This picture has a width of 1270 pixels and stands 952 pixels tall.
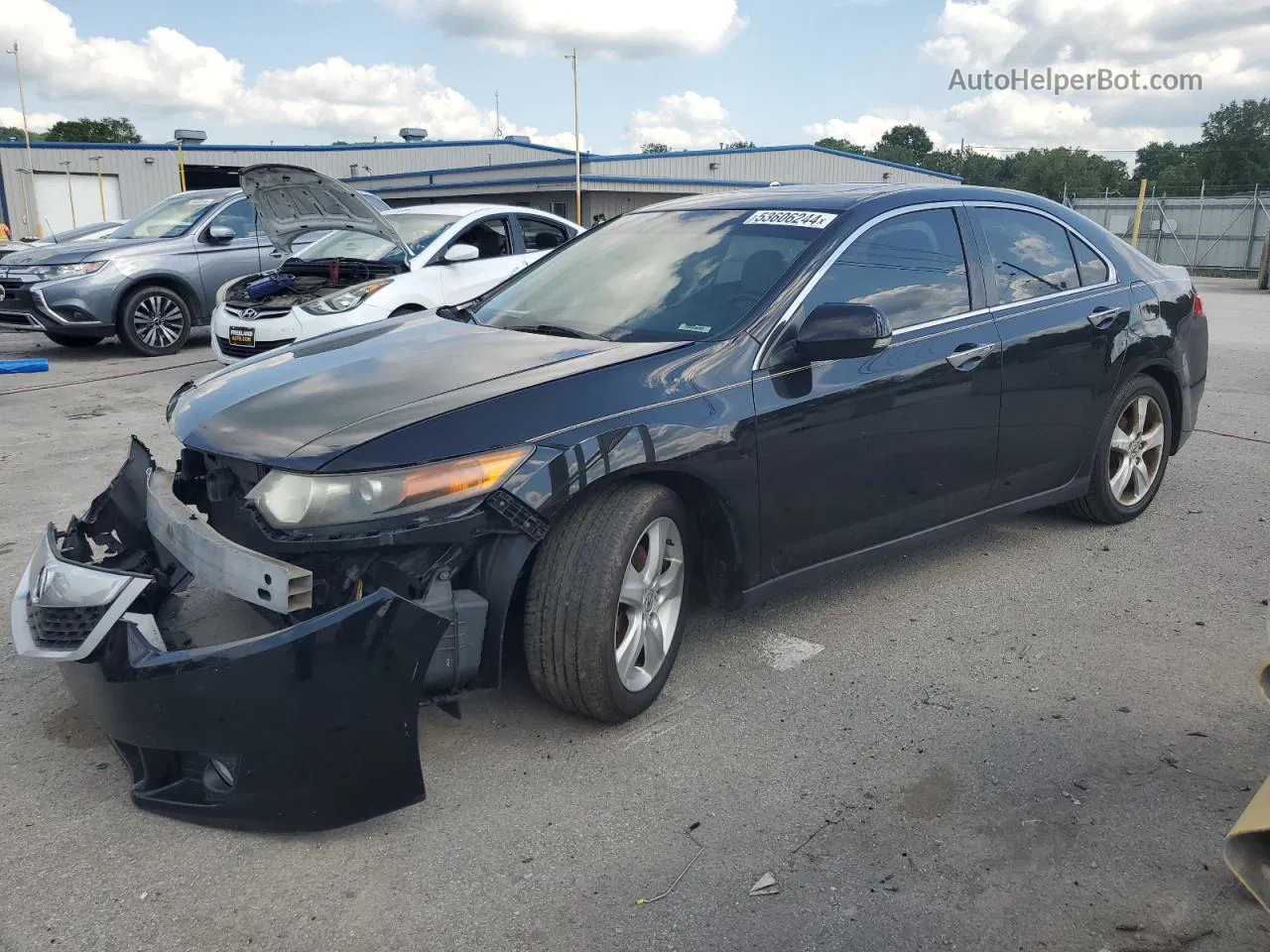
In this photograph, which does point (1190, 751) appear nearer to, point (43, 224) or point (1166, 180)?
point (43, 224)

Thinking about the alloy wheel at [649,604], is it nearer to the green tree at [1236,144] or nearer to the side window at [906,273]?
the side window at [906,273]

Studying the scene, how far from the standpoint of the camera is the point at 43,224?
122 feet

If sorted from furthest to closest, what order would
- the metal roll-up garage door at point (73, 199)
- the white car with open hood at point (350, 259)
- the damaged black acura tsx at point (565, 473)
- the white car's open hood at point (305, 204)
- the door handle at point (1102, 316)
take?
the metal roll-up garage door at point (73, 199) → the white car with open hood at point (350, 259) → the white car's open hood at point (305, 204) → the door handle at point (1102, 316) → the damaged black acura tsx at point (565, 473)

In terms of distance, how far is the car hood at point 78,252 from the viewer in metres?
10.1

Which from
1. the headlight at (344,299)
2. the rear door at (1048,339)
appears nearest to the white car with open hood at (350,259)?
the headlight at (344,299)

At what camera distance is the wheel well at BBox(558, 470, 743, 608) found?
3.21 meters

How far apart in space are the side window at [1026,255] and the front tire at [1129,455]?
665mm

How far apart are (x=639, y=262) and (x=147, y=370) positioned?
24.7 feet

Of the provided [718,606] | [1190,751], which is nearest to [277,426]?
[718,606]

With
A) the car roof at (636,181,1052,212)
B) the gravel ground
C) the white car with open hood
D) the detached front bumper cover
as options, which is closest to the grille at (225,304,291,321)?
the white car with open hood

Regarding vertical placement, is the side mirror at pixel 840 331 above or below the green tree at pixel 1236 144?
below

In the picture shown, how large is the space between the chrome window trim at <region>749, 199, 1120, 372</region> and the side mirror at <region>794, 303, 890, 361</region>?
113 mm

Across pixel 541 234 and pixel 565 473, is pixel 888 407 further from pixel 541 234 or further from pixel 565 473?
pixel 541 234

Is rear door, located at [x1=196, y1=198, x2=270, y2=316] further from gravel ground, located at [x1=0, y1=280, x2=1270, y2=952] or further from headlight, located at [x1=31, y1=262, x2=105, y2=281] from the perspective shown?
gravel ground, located at [x1=0, y1=280, x2=1270, y2=952]
